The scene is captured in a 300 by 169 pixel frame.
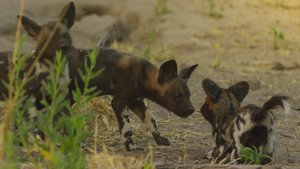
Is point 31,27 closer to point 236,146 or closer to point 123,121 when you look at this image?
point 123,121

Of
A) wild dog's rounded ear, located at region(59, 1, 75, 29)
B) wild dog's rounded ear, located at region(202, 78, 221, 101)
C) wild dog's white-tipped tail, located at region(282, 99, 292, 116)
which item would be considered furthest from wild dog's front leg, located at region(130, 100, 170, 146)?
wild dog's white-tipped tail, located at region(282, 99, 292, 116)

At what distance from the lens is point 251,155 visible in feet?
16.9

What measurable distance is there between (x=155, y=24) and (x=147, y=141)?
15.9ft

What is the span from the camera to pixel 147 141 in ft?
21.2

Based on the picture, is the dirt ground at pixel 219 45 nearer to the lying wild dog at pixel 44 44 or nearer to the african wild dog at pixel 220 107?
the african wild dog at pixel 220 107

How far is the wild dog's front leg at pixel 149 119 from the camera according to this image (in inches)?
245

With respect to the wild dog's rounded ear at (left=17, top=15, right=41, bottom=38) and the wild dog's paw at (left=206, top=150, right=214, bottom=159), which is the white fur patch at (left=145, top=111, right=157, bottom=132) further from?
the wild dog's rounded ear at (left=17, top=15, right=41, bottom=38)

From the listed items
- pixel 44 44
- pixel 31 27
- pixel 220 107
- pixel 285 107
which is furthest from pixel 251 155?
pixel 31 27

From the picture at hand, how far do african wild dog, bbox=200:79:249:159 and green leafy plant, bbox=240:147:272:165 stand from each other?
36 centimetres

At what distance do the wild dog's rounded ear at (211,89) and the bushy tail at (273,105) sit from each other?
2.01 ft

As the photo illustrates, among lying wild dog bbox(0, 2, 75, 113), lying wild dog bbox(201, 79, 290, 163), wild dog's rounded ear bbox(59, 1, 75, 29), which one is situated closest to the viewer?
lying wild dog bbox(201, 79, 290, 163)

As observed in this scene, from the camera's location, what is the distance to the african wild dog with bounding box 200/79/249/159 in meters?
5.66

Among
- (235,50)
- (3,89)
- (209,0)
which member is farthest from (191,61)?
(3,89)

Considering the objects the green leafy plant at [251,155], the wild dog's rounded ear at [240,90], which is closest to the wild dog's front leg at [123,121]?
the wild dog's rounded ear at [240,90]
